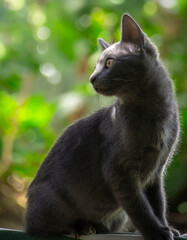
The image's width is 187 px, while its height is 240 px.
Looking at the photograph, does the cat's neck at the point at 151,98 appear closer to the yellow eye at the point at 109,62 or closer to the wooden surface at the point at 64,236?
the yellow eye at the point at 109,62

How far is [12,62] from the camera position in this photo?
3.11m

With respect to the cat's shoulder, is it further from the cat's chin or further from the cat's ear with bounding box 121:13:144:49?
the cat's ear with bounding box 121:13:144:49

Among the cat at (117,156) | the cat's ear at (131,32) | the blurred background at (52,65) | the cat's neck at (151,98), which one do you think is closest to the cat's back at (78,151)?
the cat at (117,156)

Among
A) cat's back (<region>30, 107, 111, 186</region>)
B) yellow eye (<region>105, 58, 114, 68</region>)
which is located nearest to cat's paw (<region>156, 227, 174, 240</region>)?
cat's back (<region>30, 107, 111, 186</region>)

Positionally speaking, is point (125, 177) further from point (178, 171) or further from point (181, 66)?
point (181, 66)

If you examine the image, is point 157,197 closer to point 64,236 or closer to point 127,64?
point 64,236

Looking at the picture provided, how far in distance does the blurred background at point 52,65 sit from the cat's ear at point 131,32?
133 centimetres

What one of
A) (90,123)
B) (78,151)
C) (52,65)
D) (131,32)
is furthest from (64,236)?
(52,65)

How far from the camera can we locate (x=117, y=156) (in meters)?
1.47

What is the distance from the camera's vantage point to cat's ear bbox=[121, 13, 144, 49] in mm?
1406

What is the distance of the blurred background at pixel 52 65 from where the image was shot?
2887 millimetres

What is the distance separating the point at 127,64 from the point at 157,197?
506 mm

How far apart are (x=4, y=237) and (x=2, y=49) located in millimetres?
1981

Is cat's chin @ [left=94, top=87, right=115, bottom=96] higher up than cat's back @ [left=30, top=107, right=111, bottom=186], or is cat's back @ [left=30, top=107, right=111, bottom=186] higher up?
cat's chin @ [left=94, top=87, right=115, bottom=96]
